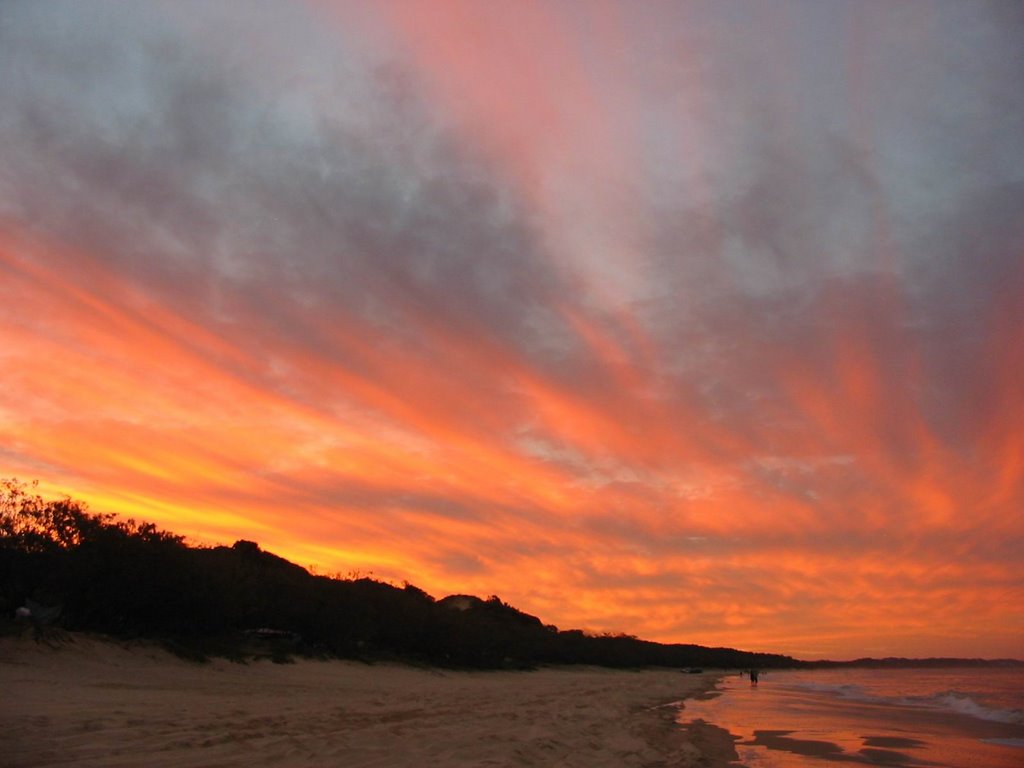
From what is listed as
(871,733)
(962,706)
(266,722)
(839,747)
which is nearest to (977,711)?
(962,706)

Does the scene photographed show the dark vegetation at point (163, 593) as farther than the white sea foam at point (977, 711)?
No

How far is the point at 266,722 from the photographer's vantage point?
40.8 feet

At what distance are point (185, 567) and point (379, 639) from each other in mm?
17444

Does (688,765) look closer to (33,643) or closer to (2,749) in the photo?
(2,749)

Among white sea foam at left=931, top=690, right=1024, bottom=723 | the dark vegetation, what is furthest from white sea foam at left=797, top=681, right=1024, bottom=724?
the dark vegetation

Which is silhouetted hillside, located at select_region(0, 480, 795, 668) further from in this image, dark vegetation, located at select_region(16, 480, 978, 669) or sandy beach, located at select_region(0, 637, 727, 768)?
sandy beach, located at select_region(0, 637, 727, 768)

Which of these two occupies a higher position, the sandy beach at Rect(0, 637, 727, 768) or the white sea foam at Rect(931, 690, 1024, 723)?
the sandy beach at Rect(0, 637, 727, 768)

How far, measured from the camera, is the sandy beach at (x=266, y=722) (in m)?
9.36

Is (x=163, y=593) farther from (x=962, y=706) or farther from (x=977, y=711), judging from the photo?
(x=962, y=706)

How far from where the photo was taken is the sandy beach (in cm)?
936

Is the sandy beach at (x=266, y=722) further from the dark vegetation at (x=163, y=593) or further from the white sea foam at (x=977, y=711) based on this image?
the white sea foam at (x=977, y=711)

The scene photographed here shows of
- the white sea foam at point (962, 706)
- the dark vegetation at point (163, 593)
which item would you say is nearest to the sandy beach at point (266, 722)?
the dark vegetation at point (163, 593)

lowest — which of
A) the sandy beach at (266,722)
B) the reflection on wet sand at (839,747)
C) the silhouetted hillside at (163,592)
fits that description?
the reflection on wet sand at (839,747)

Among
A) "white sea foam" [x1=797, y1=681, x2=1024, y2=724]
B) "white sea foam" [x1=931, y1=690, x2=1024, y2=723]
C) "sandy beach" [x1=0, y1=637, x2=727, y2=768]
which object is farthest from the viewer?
"white sea foam" [x1=797, y1=681, x2=1024, y2=724]
